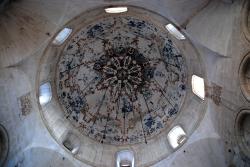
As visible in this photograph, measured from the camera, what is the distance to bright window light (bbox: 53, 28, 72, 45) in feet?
50.6

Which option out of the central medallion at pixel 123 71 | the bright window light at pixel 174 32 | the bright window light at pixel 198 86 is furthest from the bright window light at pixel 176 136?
the bright window light at pixel 174 32

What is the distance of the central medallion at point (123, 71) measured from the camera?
18484mm

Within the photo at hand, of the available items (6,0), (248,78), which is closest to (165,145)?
(248,78)

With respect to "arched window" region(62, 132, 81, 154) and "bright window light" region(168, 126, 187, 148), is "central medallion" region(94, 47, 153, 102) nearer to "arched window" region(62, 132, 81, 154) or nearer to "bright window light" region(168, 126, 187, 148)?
"bright window light" region(168, 126, 187, 148)

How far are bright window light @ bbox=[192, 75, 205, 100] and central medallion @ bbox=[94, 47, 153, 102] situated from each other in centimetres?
274

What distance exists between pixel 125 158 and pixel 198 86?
480 cm

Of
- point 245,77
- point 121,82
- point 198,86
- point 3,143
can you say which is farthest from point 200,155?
point 3,143

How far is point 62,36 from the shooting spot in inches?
622

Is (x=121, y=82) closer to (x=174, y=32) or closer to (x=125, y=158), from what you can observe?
(x=125, y=158)

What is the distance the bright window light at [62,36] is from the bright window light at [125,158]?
5.85 m

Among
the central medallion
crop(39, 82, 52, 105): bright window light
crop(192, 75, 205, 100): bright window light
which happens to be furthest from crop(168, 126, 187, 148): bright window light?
crop(39, 82, 52, 105): bright window light

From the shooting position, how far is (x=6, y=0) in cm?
1102

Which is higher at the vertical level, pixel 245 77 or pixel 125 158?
pixel 245 77

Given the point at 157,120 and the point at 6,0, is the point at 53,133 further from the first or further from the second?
the point at 6,0
